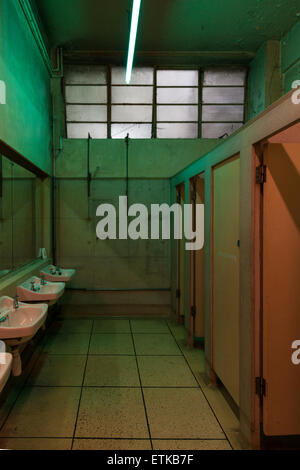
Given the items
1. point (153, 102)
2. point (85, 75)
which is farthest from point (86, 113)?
point (153, 102)

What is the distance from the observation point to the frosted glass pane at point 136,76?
511 cm

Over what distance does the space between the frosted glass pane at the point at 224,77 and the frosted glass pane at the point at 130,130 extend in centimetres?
128

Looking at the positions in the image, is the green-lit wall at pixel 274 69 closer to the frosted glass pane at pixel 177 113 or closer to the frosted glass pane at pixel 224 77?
the frosted glass pane at pixel 224 77

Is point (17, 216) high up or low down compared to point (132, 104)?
down

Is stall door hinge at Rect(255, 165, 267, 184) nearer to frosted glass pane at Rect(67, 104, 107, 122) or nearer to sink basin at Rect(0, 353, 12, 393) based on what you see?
sink basin at Rect(0, 353, 12, 393)

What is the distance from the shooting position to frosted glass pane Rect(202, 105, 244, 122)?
5238 mm

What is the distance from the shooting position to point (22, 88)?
3.24m

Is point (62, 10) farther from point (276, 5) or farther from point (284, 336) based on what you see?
point (284, 336)

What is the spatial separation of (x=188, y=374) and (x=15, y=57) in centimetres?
362

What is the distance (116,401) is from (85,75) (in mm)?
4801

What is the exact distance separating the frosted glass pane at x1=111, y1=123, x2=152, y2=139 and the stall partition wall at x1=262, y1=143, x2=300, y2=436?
3.48m

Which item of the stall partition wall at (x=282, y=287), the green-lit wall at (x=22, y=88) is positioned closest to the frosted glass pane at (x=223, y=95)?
the green-lit wall at (x=22, y=88)

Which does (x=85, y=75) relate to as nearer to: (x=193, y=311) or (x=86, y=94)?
(x=86, y=94)

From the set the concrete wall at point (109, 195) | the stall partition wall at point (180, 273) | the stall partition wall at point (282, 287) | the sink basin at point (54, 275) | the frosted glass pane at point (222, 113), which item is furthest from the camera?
the frosted glass pane at point (222, 113)
